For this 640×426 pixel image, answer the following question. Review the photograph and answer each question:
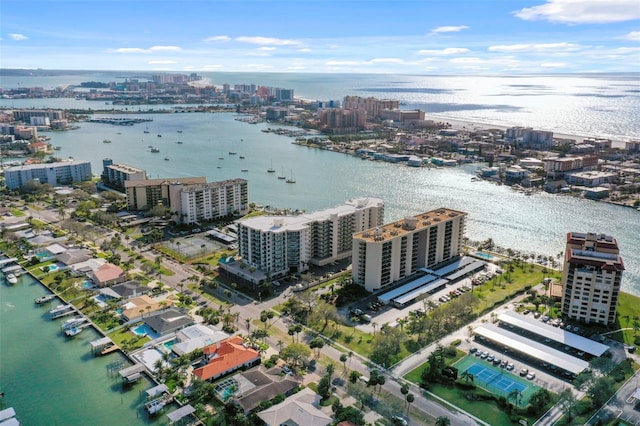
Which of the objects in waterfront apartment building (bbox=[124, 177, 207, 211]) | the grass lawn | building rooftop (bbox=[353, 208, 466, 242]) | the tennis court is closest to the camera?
the tennis court

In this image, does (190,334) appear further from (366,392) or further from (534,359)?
(534,359)

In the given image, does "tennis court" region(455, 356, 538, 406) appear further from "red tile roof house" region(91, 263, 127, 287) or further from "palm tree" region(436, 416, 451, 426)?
"red tile roof house" region(91, 263, 127, 287)

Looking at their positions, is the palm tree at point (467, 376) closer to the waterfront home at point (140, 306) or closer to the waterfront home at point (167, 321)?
the waterfront home at point (167, 321)

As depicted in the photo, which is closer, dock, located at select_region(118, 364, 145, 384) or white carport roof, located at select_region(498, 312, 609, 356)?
dock, located at select_region(118, 364, 145, 384)

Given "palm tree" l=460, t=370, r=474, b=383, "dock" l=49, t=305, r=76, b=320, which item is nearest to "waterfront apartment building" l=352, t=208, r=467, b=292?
"palm tree" l=460, t=370, r=474, b=383

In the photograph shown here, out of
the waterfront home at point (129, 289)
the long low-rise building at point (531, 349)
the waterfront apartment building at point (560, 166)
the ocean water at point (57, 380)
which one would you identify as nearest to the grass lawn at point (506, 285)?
the long low-rise building at point (531, 349)

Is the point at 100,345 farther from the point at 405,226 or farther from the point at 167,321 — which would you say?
the point at 405,226

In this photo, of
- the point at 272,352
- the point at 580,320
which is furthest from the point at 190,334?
the point at 580,320
